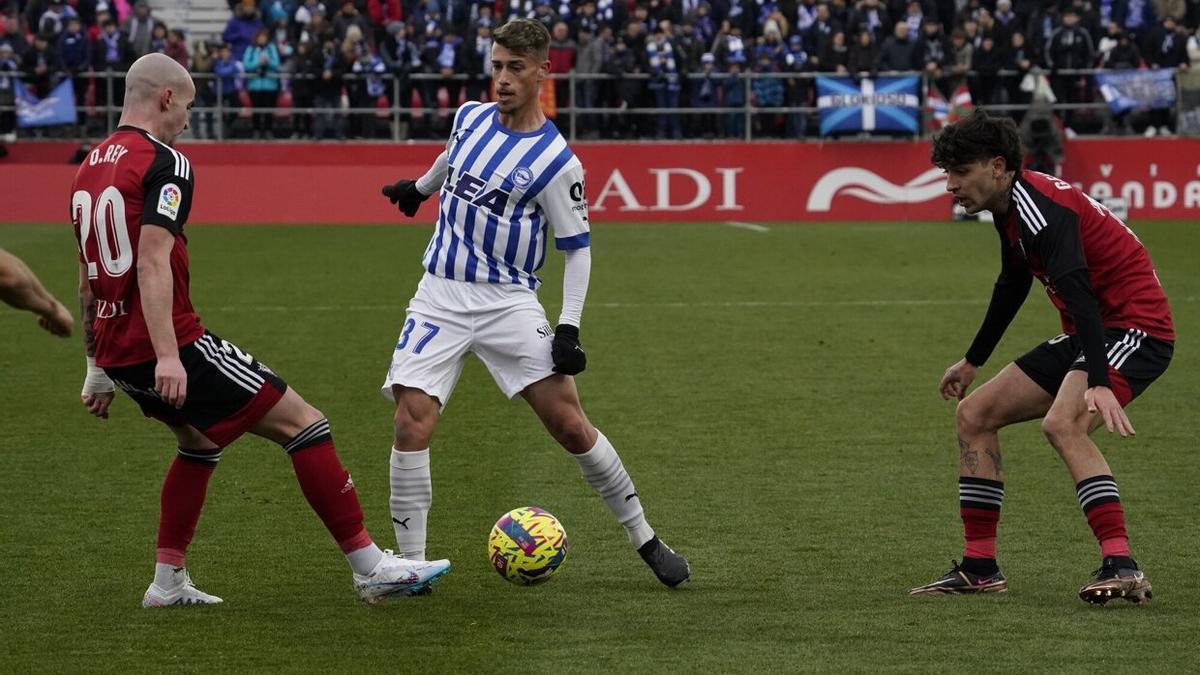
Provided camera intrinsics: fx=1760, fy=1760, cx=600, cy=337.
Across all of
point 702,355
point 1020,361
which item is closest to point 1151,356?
point 1020,361

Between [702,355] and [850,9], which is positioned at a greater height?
[850,9]

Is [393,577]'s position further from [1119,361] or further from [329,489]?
[1119,361]

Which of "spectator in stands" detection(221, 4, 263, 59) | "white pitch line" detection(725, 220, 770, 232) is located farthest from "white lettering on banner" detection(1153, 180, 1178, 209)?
"spectator in stands" detection(221, 4, 263, 59)

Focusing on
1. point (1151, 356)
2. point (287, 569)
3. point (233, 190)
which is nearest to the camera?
point (1151, 356)

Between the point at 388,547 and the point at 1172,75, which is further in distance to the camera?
the point at 1172,75

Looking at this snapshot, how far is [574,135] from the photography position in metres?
27.0

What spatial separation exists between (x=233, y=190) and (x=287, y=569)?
20.4 metres

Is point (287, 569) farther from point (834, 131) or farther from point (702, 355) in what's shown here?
point (834, 131)

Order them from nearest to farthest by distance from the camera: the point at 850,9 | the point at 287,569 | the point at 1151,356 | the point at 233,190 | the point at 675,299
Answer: the point at 1151,356 < the point at 287,569 < the point at 675,299 < the point at 233,190 < the point at 850,9

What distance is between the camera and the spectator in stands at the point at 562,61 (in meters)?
27.2

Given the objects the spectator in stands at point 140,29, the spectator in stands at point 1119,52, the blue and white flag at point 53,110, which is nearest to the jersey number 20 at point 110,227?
the blue and white flag at point 53,110

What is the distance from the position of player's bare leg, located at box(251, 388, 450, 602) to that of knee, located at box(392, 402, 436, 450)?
271mm

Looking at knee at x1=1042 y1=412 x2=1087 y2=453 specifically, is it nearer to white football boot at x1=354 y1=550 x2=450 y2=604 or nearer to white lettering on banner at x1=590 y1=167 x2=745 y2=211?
white football boot at x1=354 y1=550 x2=450 y2=604

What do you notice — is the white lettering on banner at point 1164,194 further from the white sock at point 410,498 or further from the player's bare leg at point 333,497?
the player's bare leg at point 333,497
